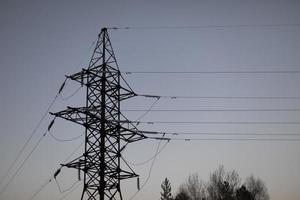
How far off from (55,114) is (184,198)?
63.2m

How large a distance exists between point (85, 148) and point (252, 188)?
2722 inches

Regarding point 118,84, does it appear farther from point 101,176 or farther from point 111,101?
point 101,176

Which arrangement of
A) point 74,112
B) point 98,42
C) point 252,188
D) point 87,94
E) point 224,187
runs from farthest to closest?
Result: point 252,188
point 224,187
point 98,42
point 87,94
point 74,112

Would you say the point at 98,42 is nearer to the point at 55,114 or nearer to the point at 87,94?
the point at 87,94

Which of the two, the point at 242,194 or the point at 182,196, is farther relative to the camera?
the point at 182,196

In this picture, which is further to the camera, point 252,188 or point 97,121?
point 252,188

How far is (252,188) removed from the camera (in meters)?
80.2

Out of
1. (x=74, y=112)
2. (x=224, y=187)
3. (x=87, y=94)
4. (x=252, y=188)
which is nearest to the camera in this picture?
(x=74, y=112)

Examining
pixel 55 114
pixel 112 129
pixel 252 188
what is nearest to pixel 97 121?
pixel 112 129

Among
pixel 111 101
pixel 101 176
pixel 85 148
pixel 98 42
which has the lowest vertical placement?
pixel 101 176

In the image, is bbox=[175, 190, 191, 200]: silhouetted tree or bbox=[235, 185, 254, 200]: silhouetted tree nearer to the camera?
bbox=[235, 185, 254, 200]: silhouetted tree

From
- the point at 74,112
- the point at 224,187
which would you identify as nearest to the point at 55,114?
the point at 74,112

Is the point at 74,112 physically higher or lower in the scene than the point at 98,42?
lower

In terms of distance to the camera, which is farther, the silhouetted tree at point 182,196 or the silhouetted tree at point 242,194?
the silhouetted tree at point 182,196
